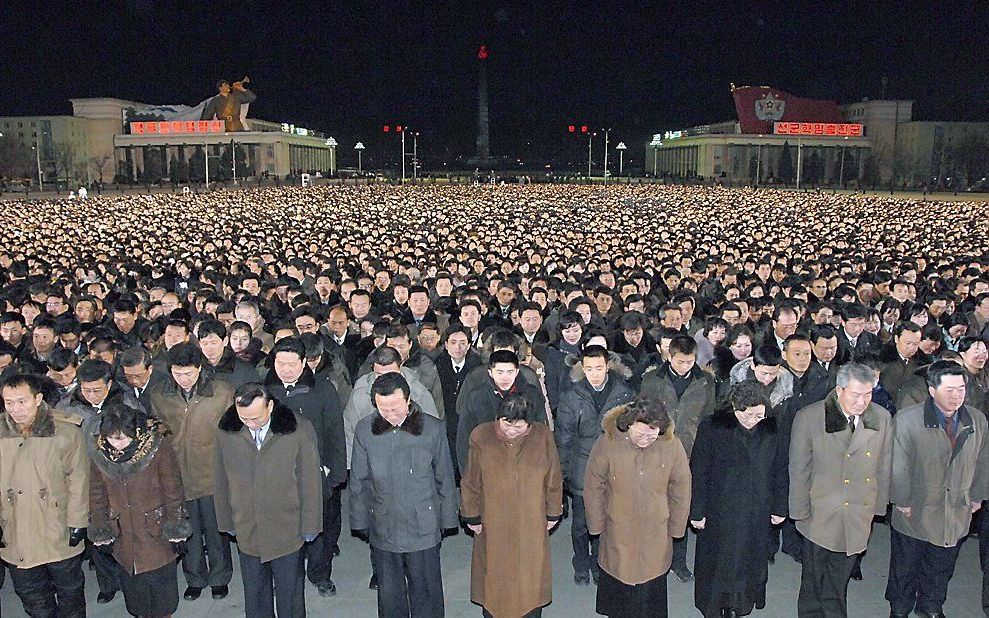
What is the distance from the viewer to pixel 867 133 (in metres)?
107

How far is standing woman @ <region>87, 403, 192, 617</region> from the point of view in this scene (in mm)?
5109

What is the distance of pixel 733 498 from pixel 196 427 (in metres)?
3.88

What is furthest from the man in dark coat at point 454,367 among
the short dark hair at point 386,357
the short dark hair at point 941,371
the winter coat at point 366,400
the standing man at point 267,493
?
the short dark hair at point 941,371

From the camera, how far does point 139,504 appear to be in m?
5.20

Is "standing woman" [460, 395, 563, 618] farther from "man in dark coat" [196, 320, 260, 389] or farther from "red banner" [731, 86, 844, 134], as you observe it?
"red banner" [731, 86, 844, 134]

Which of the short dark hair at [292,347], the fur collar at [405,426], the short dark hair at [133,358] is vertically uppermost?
the short dark hair at [292,347]

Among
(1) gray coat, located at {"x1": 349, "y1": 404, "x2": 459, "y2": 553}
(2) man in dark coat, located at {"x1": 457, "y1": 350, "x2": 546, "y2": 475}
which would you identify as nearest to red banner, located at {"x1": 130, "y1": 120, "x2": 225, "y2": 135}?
(2) man in dark coat, located at {"x1": 457, "y1": 350, "x2": 546, "y2": 475}

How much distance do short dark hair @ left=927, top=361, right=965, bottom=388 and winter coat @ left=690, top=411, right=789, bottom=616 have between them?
1035 millimetres

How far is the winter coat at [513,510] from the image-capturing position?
5.04 meters

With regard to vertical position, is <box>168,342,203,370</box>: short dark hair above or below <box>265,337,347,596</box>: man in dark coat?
above

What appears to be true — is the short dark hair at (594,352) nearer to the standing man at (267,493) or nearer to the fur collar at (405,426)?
the fur collar at (405,426)

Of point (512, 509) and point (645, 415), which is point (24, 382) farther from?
point (645, 415)

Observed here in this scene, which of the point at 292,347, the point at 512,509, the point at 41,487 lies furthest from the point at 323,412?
the point at 41,487

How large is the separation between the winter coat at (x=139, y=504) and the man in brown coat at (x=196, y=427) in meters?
0.55
